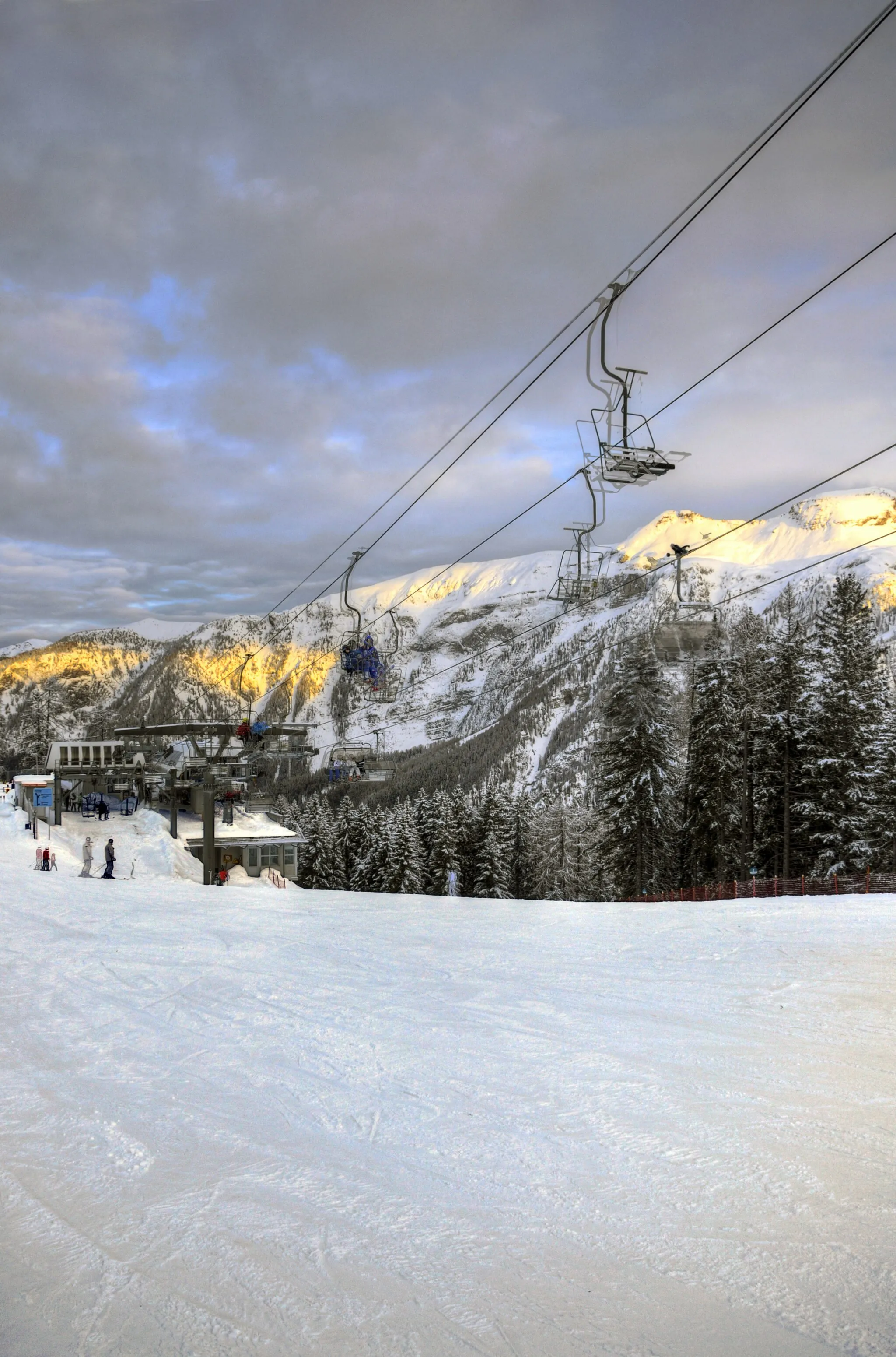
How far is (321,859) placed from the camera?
6031 cm

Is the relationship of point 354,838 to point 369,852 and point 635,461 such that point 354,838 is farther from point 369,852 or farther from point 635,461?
point 635,461

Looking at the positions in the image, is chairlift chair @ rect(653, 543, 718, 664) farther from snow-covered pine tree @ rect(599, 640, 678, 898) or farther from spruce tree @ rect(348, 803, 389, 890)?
spruce tree @ rect(348, 803, 389, 890)

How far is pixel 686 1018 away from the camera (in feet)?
28.9

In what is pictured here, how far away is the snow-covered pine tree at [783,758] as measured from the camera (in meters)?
35.0

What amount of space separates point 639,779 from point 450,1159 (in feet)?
109

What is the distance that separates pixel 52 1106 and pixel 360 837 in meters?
60.2

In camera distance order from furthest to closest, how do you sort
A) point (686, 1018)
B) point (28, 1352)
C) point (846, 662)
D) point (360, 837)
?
point (360, 837) < point (846, 662) < point (686, 1018) < point (28, 1352)

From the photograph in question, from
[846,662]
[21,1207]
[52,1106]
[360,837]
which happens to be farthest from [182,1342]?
[360,837]

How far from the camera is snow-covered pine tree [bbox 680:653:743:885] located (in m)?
36.8

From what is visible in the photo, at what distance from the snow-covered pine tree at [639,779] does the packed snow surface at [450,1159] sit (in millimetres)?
26763

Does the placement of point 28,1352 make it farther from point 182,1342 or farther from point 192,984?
point 192,984

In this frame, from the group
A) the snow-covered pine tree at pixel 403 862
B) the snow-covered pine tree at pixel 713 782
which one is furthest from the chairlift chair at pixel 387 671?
the snow-covered pine tree at pixel 403 862

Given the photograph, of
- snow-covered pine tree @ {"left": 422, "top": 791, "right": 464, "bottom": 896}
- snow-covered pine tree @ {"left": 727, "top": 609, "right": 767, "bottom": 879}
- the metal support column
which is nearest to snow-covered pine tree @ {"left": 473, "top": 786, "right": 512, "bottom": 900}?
snow-covered pine tree @ {"left": 422, "top": 791, "right": 464, "bottom": 896}

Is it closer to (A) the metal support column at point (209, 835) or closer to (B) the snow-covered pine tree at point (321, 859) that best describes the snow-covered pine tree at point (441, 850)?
(B) the snow-covered pine tree at point (321, 859)
